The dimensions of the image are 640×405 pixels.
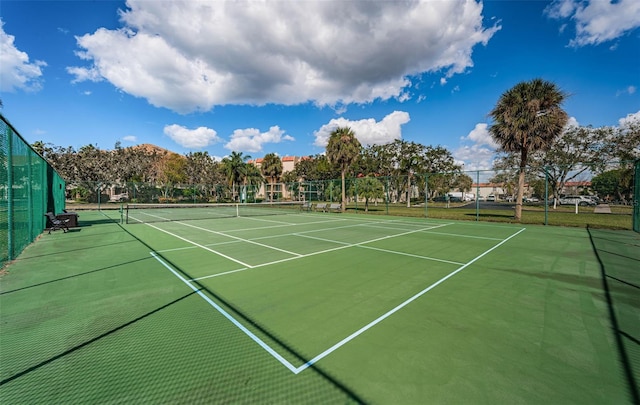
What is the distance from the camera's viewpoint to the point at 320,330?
3.87 meters

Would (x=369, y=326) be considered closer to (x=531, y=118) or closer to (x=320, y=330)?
(x=320, y=330)

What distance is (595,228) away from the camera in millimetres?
15070

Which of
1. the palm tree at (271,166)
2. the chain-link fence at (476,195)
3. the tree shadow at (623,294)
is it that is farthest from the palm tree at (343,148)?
the palm tree at (271,166)

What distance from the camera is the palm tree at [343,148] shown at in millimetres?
29359

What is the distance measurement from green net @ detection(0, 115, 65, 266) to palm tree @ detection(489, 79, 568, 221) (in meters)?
25.0

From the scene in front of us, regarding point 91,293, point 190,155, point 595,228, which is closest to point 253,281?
point 91,293

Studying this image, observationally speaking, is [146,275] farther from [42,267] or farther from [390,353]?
[390,353]

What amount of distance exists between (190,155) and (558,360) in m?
73.9

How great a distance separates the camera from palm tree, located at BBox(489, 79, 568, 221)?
60.6ft

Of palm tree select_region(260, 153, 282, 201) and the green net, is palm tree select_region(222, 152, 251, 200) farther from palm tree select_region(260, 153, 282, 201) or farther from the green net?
the green net

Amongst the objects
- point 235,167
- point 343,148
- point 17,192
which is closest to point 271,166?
point 235,167

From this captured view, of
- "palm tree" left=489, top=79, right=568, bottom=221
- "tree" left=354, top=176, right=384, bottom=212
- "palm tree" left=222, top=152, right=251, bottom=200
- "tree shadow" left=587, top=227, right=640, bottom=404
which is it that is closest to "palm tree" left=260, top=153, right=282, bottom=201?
"palm tree" left=222, top=152, right=251, bottom=200

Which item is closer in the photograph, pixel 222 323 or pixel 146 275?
pixel 222 323

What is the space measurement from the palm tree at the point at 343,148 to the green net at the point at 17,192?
75.0 feet
